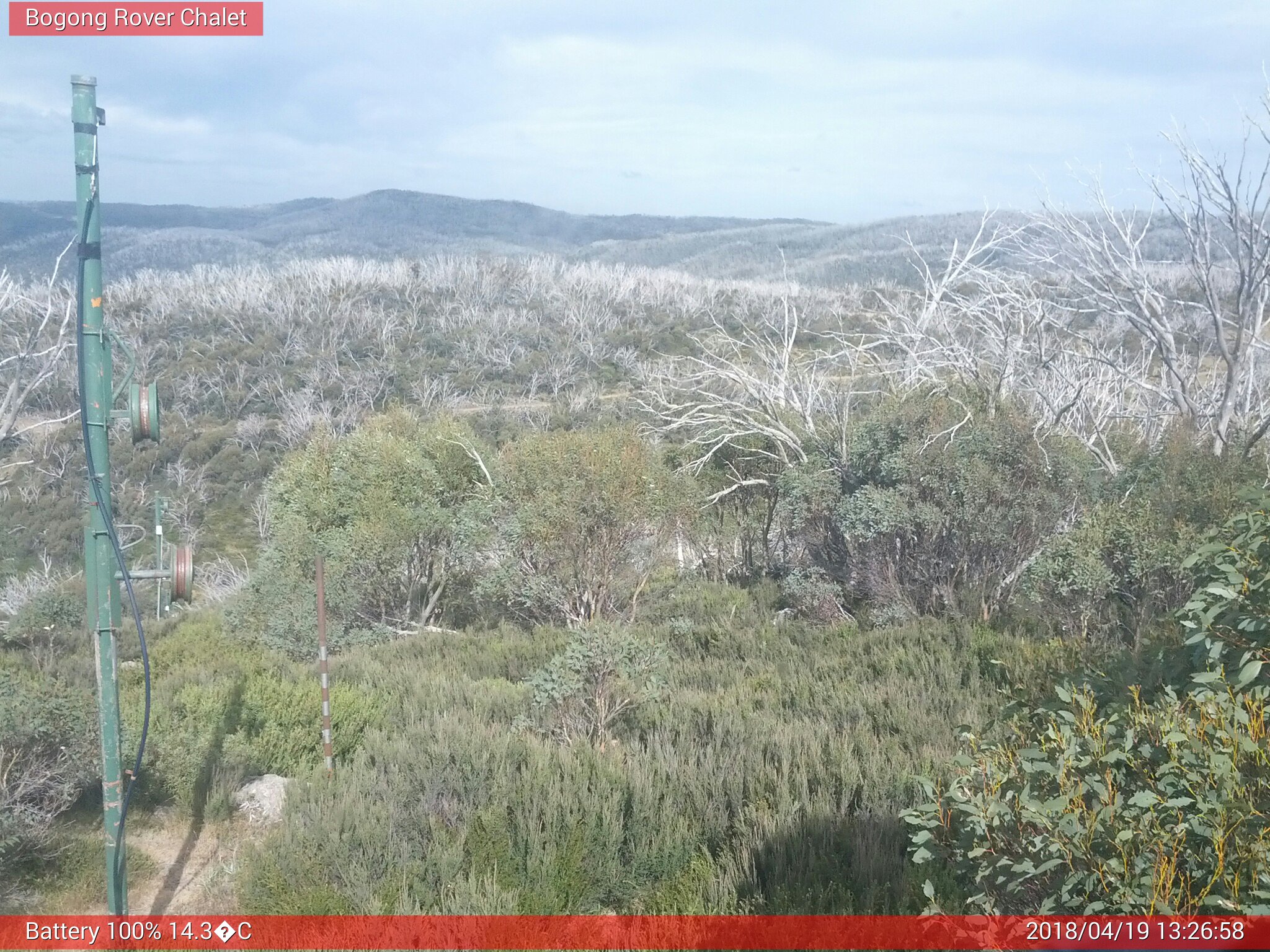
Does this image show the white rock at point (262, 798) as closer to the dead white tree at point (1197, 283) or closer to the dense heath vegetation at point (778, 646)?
the dense heath vegetation at point (778, 646)

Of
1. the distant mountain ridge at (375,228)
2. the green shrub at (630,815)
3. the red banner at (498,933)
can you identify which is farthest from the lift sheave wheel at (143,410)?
the distant mountain ridge at (375,228)

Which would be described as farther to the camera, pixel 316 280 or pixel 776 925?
pixel 316 280

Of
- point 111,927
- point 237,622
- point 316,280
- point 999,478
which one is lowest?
point 237,622

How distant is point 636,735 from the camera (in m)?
6.73

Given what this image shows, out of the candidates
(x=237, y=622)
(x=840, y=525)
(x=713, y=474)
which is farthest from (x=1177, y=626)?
(x=237, y=622)

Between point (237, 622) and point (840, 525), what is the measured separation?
880 centimetres

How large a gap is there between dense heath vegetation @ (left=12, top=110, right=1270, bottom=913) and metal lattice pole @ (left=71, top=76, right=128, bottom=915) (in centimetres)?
42

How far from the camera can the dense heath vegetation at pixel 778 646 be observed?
290 centimetres

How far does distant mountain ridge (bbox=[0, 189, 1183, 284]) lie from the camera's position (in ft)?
236

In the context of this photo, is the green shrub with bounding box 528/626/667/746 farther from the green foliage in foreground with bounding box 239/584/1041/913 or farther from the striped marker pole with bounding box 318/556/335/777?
the striped marker pole with bounding box 318/556/335/777

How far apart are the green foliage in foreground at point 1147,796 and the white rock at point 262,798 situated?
4.51m

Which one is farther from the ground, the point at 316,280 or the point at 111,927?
the point at 316,280

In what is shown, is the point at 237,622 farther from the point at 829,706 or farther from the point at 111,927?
the point at 111,927

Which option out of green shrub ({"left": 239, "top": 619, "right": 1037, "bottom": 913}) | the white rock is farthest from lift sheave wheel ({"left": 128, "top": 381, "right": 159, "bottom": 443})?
the white rock
